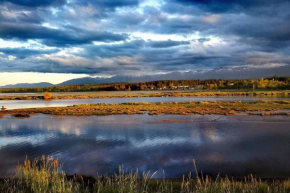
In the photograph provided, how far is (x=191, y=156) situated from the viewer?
18.6 m

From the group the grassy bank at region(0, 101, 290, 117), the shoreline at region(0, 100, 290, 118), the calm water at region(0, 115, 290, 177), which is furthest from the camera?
the grassy bank at region(0, 101, 290, 117)

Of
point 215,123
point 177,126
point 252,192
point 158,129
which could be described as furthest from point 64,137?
point 252,192

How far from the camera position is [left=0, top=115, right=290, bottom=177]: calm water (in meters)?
16.4

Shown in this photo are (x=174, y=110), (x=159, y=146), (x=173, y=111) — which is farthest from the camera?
(x=174, y=110)

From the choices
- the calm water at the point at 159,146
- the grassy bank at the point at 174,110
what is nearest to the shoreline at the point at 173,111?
the grassy bank at the point at 174,110

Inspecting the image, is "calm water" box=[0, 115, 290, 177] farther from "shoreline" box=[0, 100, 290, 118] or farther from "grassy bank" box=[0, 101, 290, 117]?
"grassy bank" box=[0, 101, 290, 117]

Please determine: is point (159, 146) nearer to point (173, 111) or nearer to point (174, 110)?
point (173, 111)

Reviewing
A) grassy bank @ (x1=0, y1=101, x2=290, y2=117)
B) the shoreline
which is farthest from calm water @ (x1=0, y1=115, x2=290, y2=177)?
grassy bank @ (x1=0, y1=101, x2=290, y2=117)

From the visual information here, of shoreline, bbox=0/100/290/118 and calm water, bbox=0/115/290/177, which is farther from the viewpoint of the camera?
shoreline, bbox=0/100/290/118

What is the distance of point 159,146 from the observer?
21812 mm

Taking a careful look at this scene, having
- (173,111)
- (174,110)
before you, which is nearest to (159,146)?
(173,111)

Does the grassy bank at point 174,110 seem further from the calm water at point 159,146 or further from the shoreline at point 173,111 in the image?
the calm water at point 159,146

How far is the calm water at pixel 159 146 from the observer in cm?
1639

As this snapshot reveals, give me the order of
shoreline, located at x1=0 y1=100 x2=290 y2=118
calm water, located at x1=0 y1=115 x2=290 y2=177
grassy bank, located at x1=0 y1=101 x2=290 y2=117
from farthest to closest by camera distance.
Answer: grassy bank, located at x1=0 y1=101 x2=290 y2=117 < shoreline, located at x1=0 y1=100 x2=290 y2=118 < calm water, located at x1=0 y1=115 x2=290 y2=177
